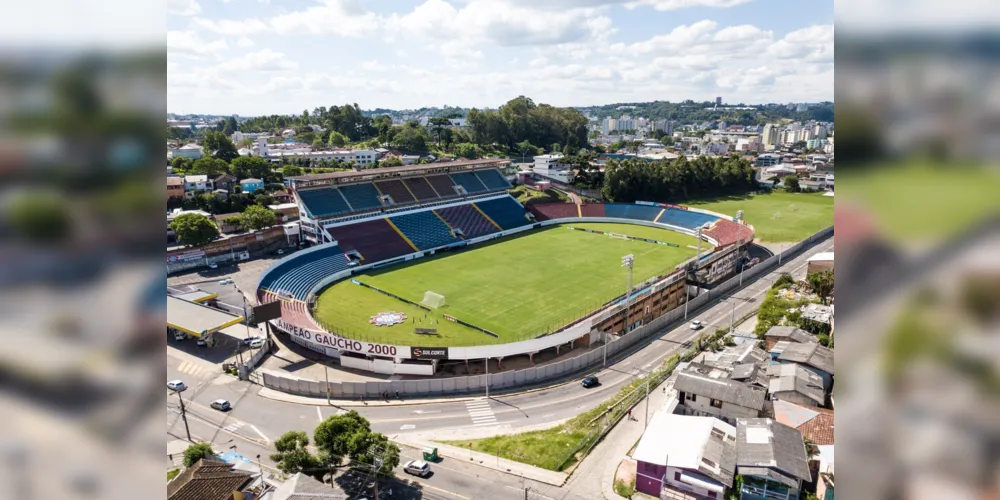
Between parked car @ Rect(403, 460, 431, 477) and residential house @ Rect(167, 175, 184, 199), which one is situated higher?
A: residential house @ Rect(167, 175, 184, 199)

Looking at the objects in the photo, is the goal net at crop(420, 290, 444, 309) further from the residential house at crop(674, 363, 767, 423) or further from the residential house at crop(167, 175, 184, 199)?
the residential house at crop(167, 175, 184, 199)

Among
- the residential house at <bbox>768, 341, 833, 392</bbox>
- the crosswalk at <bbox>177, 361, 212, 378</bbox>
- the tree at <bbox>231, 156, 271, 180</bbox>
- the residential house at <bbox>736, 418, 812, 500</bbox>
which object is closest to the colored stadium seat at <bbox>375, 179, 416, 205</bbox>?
the tree at <bbox>231, 156, 271, 180</bbox>

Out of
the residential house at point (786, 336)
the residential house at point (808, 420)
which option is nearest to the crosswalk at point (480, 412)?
the residential house at point (808, 420)

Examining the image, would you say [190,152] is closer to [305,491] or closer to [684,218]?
[684,218]

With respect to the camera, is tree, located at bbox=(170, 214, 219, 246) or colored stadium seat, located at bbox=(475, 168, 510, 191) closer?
tree, located at bbox=(170, 214, 219, 246)

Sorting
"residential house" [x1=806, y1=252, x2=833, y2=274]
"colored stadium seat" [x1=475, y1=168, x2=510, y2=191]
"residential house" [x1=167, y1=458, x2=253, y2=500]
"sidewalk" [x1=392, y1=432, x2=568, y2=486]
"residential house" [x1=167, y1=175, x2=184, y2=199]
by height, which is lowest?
"sidewalk" [x1=392, y1=432, x2=568, y2=486]

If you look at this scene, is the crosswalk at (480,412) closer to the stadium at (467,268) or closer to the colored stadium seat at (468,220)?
the stadium at (467,268)

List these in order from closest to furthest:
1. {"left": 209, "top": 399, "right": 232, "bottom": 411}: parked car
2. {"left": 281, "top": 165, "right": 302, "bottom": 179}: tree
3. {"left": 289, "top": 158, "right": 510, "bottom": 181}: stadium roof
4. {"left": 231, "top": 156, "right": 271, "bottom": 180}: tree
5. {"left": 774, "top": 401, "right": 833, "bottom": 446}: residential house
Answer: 1. {"left": 774, "top": 401, "right": 833, "bottom": 446}: residential house
2. {"left": 209, "top": 399, "right": 232, "bottom": 411}: parked car
3. {"left": 289, "top": 158, "right": 510, "bottom": 181}: stadium roof
4. {"left": 231, "top": 156, "right": 271, "bottom": 180}: tree
5. {"left": 281, "top": 165, "right": 302, "bottom": 179}: tree

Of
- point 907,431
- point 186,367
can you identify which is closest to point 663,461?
point 907,431
